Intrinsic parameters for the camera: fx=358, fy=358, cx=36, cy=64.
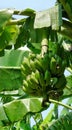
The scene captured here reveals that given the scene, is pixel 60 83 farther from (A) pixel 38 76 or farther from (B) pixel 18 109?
(B) pixel 18 109

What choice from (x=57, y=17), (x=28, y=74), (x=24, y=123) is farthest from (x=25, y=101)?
(x=24, y=123)

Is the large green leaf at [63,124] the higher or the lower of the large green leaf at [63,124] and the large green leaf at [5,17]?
the lower

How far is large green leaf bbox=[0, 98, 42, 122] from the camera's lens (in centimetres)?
178

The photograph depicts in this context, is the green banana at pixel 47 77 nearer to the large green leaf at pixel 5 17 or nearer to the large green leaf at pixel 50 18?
the large green leaf at pixel 50 18

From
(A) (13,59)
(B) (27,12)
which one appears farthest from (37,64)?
(A) (13,59)

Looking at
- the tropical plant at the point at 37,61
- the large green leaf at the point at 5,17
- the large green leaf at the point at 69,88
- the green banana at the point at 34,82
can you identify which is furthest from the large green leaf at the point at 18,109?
the green banana at the point at 34,82

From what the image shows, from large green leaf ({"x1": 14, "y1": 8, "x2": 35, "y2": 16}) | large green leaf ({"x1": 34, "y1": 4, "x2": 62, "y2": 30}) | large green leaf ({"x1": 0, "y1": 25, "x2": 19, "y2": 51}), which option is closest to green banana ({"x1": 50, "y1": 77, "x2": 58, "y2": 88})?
large green leaf ({"x1": 34, "y1": 4, "x2": 62, "y2": 30})

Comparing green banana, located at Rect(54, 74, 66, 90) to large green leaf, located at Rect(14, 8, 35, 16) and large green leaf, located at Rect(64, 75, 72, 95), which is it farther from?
large green leaf, located at Rect(64, 75, 72, 95)

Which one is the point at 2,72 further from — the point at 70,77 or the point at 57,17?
the point at 57,17

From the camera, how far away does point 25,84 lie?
1213mm

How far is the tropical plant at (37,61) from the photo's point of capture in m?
1.17

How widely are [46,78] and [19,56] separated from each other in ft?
2.66

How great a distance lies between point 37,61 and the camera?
118 cm

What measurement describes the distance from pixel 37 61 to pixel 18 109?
64 centimetres
